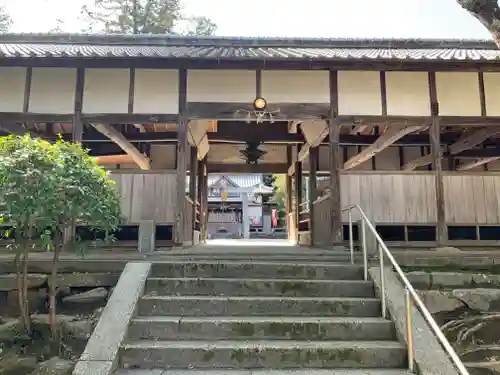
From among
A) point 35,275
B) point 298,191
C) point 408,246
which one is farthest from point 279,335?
point 298,191

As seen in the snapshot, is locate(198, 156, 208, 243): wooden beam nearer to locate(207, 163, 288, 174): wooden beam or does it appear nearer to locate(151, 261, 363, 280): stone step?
locate(207, 163, 288, 174): wooden beam

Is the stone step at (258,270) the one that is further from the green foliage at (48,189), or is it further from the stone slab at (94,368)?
the stone slab at (94,368)

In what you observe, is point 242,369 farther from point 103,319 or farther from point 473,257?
point 473,257

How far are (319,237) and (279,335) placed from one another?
524cm

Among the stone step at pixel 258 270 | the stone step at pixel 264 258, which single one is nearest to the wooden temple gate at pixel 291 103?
the stone step at pixel 264 258

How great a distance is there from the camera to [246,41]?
973 centimetres

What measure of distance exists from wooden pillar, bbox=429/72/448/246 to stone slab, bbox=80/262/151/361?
16.2ft

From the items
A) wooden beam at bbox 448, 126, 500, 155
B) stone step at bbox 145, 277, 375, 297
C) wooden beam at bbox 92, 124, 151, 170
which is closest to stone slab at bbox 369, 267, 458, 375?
stone step at bbox 145, 277, 375, 297

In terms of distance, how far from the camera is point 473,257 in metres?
5.80

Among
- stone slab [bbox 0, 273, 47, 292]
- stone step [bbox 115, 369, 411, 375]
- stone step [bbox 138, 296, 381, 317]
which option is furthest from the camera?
stone slab [bbox 0, 273, 47, 292]

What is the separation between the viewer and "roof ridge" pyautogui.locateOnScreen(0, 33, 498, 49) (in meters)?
9.90

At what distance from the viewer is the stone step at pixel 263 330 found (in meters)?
4.09

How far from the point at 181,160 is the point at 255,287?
304cm

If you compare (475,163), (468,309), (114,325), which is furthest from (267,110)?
(475,163)
